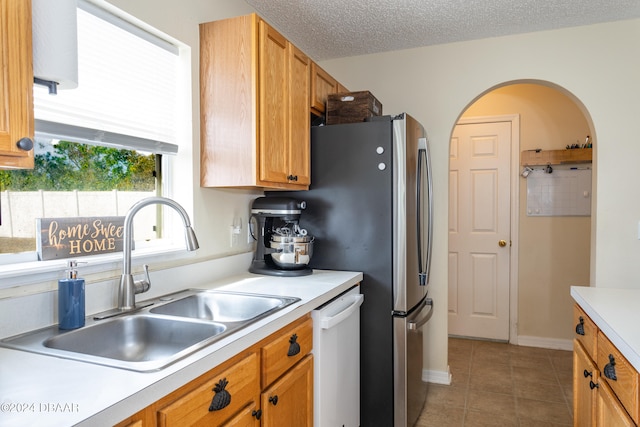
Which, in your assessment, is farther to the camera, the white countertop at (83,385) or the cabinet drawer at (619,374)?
the cabinet drawer at (619,374)

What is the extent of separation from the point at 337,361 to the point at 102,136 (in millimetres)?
1378

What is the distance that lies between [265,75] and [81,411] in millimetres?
1593

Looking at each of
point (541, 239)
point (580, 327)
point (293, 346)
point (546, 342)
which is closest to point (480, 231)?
point (541, 239)

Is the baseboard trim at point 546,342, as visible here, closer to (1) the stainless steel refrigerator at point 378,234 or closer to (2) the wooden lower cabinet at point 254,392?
(1) the stainless steel refrigerator at point 378,234

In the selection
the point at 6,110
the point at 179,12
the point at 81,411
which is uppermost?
the point at 179,12

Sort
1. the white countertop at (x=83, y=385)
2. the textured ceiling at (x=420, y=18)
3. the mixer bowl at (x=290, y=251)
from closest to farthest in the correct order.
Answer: the white countertop at (x=83, y=385)
the mixer bowl at (x=290, y=251)
the textured ceiling at (x=420, y=18)

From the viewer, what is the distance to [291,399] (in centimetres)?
155

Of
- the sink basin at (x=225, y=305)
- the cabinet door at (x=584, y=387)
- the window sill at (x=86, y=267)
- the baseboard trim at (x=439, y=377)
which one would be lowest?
the baseboard trim at (x=439, y=377)

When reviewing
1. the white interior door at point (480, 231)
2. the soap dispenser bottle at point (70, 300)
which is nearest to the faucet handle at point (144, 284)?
the soap dispenser bottle at point (70, 300)

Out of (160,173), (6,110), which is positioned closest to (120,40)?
(160,173)

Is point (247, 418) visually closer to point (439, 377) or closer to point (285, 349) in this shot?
point (285, 349)

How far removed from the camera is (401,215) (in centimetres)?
231

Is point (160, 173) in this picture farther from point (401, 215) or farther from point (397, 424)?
point (397, 424)

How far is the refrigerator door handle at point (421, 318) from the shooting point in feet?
7.75
